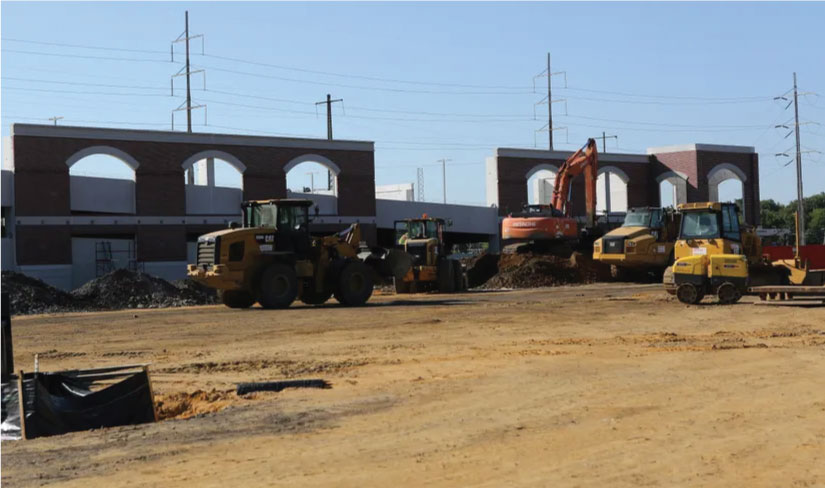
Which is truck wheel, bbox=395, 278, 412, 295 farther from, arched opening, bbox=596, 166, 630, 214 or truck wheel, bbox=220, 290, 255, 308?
arched opening, bbox=596, 166, 630, 214

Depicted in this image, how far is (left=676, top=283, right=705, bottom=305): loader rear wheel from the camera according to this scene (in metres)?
25.0

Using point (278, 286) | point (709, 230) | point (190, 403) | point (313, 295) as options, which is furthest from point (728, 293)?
point (190, 403)

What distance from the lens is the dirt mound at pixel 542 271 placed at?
4053cm

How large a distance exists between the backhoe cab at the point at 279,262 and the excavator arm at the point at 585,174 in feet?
53.0

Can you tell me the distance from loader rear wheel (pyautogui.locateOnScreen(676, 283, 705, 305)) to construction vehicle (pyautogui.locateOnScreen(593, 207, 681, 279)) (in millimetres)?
9281

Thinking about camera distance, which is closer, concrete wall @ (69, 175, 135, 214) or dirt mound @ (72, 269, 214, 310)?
dirt mound @ (72, 269, 214, 310)

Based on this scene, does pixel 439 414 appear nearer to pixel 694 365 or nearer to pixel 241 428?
pixel 241 428

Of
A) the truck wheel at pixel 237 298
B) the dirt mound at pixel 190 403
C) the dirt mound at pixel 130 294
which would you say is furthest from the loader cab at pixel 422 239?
the dirt mound at pixel 190 403

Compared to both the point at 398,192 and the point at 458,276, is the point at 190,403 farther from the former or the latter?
the point at 398,192

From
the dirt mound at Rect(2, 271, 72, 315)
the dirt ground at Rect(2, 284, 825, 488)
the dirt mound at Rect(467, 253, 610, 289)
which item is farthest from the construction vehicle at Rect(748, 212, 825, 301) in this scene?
the dirt mound at Rect(2, 271, 72, 315)

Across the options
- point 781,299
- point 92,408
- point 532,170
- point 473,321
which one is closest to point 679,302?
point 781,299

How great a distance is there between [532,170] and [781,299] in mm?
33397

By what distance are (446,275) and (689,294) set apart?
11.1 meters

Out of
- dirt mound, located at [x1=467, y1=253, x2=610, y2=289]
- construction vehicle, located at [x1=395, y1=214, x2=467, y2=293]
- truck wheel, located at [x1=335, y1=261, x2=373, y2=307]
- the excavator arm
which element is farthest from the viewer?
the excavator arm
